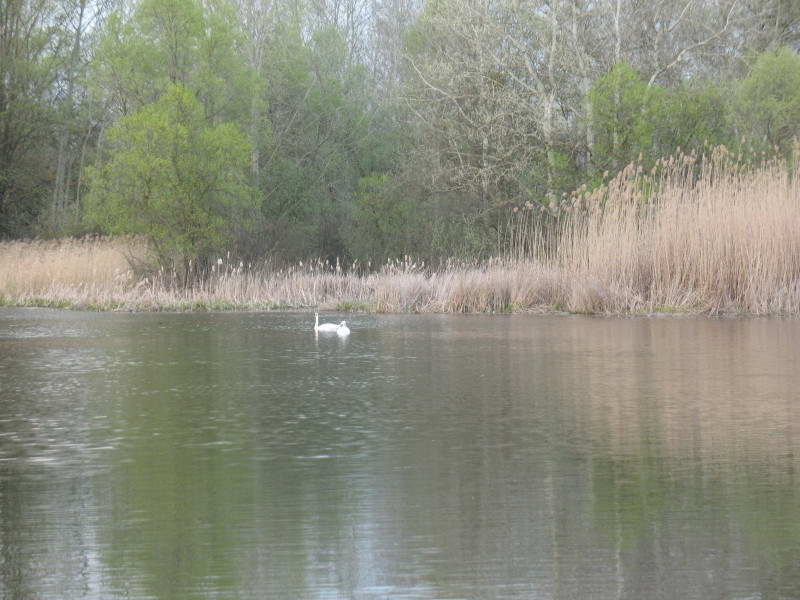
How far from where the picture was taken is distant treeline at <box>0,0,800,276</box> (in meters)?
24.6

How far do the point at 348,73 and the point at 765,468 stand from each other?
108ft

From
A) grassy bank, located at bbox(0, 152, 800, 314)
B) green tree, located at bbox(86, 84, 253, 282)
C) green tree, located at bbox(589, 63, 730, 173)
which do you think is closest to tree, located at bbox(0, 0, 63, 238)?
green tree, located at bbox(86, 84, 253, 282)

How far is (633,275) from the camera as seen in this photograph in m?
16.4

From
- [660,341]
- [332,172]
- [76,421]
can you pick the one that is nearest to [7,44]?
[332,172]

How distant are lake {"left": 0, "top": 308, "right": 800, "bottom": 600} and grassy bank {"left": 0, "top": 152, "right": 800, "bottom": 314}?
6.27 metres

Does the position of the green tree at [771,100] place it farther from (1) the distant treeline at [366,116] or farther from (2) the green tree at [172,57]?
(2) the green tree at [172,57]

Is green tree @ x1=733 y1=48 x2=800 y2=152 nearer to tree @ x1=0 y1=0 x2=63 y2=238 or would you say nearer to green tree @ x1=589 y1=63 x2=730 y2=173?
green tree @ x1=589 y1=63 x2=730 y2=173

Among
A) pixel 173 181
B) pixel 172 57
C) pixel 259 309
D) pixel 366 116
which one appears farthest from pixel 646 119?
pixel 366 116

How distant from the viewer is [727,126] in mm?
24656

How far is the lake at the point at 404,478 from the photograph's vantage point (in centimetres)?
309

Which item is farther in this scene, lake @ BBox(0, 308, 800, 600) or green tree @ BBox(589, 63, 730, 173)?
green tree @ BBox(589, 63, 730, 173)

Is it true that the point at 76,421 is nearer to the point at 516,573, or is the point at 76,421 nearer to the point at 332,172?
the point at 516,573

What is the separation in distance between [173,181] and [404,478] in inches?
886

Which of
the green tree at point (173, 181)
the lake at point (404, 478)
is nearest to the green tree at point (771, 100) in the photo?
the green tree at point (173, 181)
